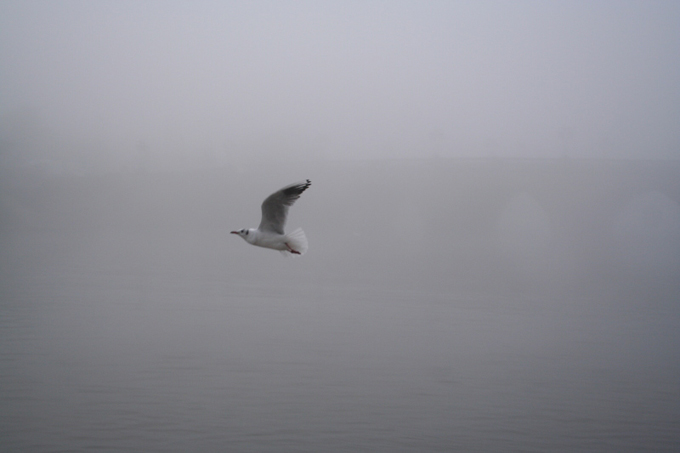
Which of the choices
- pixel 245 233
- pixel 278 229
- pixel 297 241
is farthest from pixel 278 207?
pixel 245 233

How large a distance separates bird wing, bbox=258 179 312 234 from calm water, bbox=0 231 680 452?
1968cm

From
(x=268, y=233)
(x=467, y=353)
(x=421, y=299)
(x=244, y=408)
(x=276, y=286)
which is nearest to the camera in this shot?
(x=268, y=233)

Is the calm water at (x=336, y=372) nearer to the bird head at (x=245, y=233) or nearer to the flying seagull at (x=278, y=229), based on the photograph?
the bird head at (x=245, y=233)

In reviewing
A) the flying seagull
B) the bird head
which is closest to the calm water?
the bird head

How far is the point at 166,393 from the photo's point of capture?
3334cm

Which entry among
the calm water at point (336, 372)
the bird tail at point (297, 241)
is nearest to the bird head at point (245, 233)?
the bird tail at point (297, 241)

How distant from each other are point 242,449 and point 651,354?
24611 mm

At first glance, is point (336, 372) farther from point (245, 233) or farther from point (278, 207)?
point (278, 207)

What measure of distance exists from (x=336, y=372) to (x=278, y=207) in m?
28.4

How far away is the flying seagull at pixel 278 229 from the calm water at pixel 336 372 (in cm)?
1964

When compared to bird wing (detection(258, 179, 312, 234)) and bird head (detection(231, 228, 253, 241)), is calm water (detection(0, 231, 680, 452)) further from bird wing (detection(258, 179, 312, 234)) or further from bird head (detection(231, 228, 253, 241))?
bird wing (detection(258, 179, 312, 234))

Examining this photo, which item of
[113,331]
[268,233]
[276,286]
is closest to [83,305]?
[113,331]

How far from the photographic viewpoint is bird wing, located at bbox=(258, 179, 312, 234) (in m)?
8.87

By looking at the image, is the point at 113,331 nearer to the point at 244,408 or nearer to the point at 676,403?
the point at 244,408
